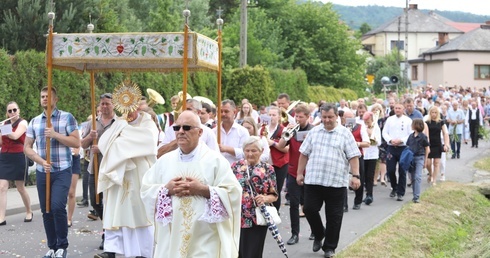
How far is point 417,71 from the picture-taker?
300 ft

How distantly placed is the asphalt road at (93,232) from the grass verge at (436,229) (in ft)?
1.08

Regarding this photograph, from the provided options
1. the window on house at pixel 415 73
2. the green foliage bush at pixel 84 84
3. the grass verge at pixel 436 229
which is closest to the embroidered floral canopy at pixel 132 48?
the green foliage bush at pixel 84 84

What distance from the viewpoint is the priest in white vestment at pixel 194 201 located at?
6719 mm

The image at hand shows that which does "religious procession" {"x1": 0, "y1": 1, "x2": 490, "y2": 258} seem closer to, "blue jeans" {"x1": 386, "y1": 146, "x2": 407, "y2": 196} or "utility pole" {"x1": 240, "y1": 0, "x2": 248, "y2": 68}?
"blue jeans" {"x1": 386, "y1": 146, "x2": 407, "y2": 196}

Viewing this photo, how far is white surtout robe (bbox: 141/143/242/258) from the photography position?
6.77 metres

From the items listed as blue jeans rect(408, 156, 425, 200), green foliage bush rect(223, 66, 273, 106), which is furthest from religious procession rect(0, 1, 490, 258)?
green foliage bush rect(223, 66, 273, 106)

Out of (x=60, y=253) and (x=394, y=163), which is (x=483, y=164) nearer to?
(x=394, y=163)

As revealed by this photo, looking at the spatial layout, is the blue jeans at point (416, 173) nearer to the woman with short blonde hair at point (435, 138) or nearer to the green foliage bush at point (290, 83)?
the woman with short blonde hair at point (435, 138)

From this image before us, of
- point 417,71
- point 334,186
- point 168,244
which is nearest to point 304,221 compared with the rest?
point 334,186

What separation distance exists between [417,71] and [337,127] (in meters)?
82.8

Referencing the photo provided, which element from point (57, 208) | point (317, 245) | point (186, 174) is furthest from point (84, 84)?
point (186, 174)

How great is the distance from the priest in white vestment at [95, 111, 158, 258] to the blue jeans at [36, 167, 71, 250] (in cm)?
52

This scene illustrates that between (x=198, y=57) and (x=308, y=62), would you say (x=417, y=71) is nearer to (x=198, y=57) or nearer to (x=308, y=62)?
(x=308, y=62)

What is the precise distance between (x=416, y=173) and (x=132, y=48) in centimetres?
814
